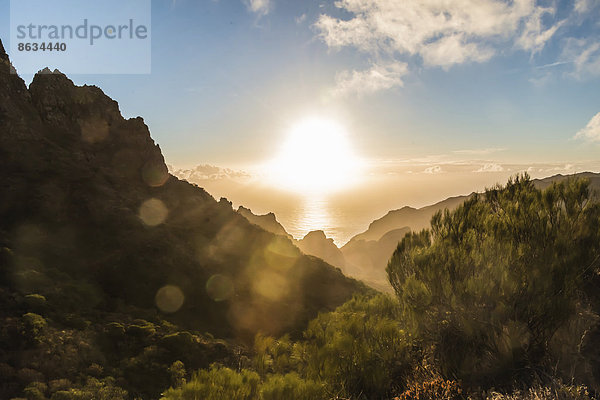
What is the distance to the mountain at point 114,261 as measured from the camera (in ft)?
48.8

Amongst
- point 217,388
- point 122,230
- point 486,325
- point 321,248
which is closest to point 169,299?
point 122,230

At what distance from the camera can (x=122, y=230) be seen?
1184 inches

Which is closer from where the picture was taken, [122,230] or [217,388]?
[217,388]

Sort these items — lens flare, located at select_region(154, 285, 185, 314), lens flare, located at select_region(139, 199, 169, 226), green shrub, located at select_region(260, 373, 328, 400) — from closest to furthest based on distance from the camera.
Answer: green shrub, located at select_region(260, 373, 328, 400), lens flare, located at select_region(154, 285, 185, 314), lens flare, located at select_region(139, 199, 169, 226)

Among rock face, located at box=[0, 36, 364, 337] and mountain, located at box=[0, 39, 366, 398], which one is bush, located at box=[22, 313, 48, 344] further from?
rock face, located at box=[0, 36, 364, 337]

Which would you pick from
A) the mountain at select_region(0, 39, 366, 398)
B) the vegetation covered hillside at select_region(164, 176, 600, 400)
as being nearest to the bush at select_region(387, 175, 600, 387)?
the vegetation covered hillside at select_region(164, 176, 600, 400)

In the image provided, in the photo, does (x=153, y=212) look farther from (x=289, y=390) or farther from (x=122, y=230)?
(x=289, y=390)

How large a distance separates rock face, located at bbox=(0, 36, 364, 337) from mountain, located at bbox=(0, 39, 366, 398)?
15 centimetres

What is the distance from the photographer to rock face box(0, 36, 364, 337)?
25.0 m

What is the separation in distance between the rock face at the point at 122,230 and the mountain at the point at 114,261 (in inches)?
6.1

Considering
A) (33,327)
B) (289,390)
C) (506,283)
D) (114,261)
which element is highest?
(506,283)

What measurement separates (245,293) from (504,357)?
93.7 ft

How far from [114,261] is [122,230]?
15.2 ft

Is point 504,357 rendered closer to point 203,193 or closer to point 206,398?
point 206,398
